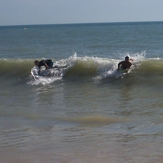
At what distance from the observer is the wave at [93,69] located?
49.5 feet

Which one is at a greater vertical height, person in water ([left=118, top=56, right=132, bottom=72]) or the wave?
person in water ([left=118, top=56, right=132, bottom=72])

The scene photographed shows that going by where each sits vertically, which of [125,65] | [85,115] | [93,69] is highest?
[125,65]

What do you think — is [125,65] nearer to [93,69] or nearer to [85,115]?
[93,69]

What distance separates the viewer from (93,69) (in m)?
16.4

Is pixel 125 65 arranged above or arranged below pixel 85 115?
above

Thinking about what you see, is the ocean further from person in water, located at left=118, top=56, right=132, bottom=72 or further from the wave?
person in water, located at left=118, top=56, right=132, bottom=72

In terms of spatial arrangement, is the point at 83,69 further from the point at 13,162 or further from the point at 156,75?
the point at 13,162

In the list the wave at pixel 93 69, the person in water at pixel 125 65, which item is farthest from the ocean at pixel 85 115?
the person in water at pixel 125 65

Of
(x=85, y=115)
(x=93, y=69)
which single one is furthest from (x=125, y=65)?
(x=85, y=115)

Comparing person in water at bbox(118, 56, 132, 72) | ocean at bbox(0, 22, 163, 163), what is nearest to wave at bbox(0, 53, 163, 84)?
ocean at bbox(0, 22, 163, 163)

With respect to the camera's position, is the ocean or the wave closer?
the ocean

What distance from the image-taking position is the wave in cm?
1510

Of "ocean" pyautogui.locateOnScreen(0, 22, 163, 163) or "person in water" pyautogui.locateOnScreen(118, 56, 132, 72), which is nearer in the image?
"ocean" pyautogui.locateOnScreen(0, 22, 163, 163)

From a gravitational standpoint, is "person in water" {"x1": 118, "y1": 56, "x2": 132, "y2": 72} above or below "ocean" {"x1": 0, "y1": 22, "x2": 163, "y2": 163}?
above
